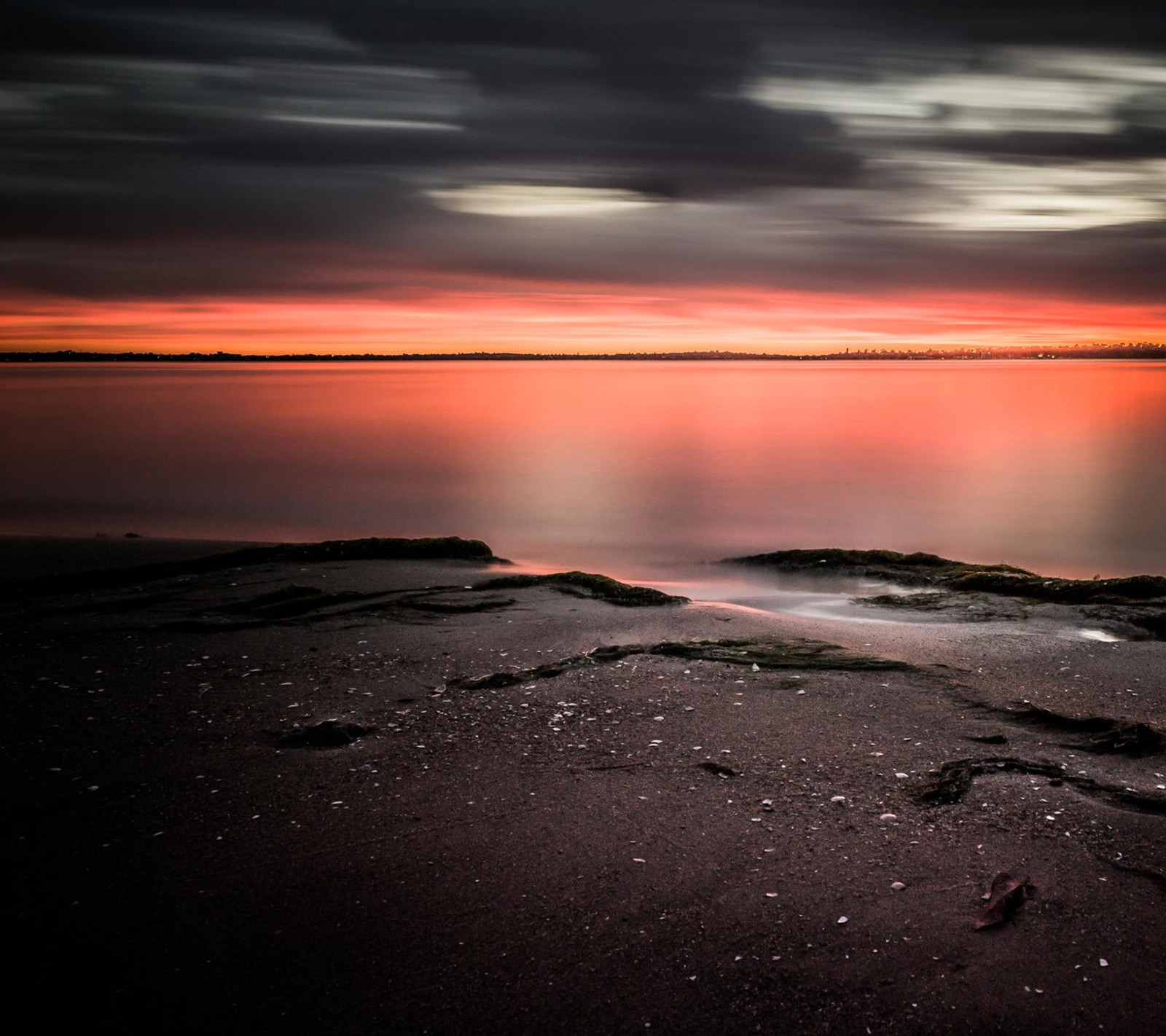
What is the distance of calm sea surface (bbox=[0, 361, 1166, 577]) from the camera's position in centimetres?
1748

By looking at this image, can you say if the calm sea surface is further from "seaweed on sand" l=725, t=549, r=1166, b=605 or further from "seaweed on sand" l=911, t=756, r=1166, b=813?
"seaweed on sand" l=911, t=756, r=1166, b=813

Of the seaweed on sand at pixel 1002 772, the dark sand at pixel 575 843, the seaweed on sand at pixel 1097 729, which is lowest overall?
the dark sand at pixel 575 843

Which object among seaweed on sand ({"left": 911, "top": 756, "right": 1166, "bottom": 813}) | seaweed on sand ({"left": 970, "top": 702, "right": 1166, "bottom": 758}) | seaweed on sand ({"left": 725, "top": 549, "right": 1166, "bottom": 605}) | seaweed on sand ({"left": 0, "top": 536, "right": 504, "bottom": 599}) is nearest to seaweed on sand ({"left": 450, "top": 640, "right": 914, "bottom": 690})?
seaweed on sand ({"left": 970, "top": 702, "right": 1166, "bottom": 758})

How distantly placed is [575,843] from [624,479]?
21004mm

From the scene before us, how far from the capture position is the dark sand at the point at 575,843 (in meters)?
3.35

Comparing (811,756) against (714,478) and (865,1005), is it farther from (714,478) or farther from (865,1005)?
(714,478)

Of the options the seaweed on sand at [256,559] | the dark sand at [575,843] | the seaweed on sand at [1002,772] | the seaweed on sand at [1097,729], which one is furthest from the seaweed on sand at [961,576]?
the seaweed on sand at [1002,772]

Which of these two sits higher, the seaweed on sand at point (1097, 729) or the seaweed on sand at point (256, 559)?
the seaweed on sand at point (1097, 729)

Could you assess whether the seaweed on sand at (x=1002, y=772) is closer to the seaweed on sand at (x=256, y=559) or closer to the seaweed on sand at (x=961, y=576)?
the seaweed on sand at (x=961, y=576)

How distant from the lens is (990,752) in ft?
17.4

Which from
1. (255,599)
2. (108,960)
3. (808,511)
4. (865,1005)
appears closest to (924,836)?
(865,1005)

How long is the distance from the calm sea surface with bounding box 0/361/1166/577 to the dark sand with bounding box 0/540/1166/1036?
25.6 feet

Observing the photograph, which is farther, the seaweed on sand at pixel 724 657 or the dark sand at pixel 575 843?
the seaweed on sand at pixel 724 657

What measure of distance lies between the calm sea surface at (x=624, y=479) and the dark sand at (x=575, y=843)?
7814mm
